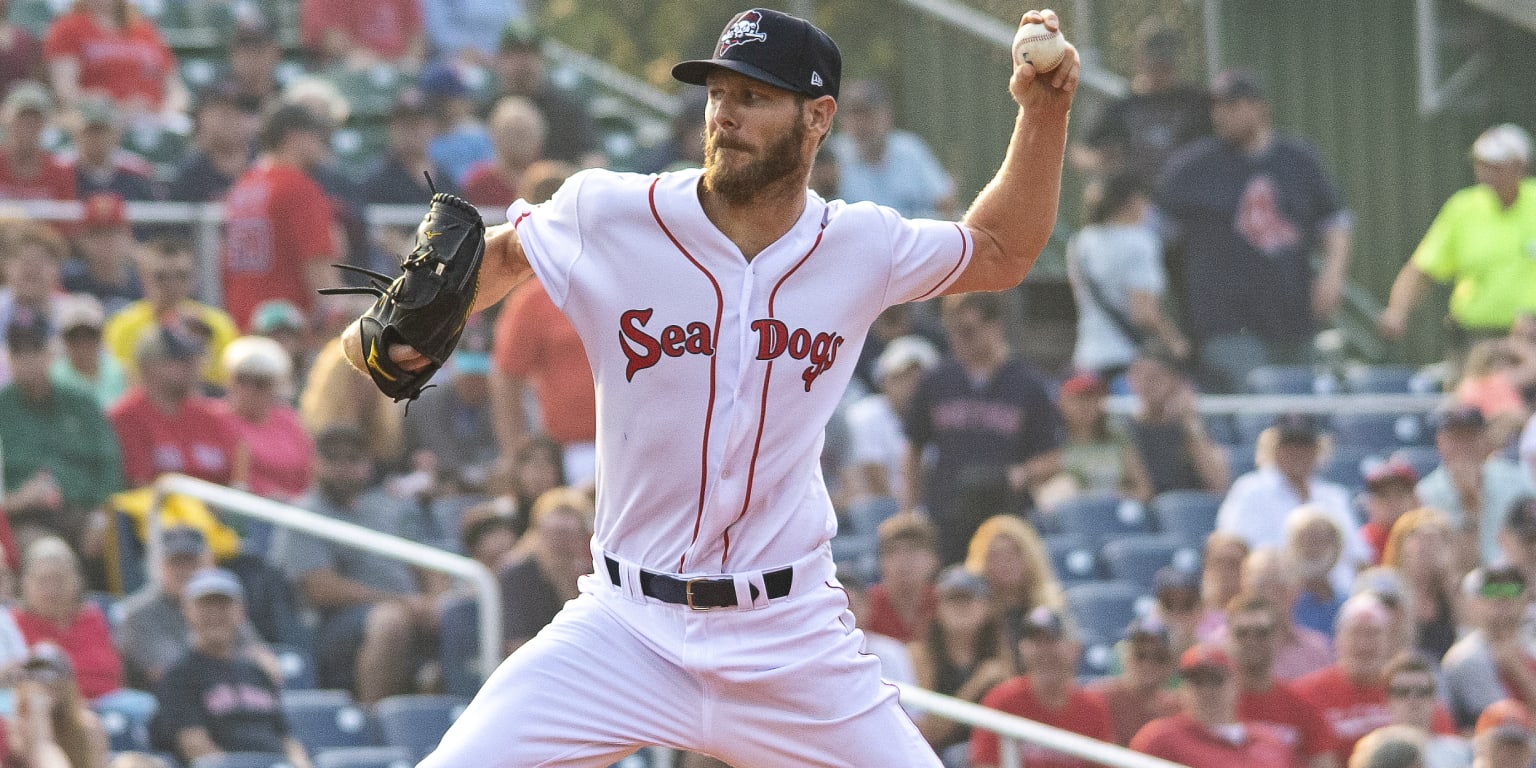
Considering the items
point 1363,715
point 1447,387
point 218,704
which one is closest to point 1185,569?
point 1363,715

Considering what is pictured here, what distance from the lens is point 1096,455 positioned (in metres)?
10.7

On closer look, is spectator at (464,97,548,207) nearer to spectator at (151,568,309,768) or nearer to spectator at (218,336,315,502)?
spectator at (218,336,315,502)

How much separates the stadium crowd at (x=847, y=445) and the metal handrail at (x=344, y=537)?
0.42ft

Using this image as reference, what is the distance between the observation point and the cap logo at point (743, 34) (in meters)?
4.46

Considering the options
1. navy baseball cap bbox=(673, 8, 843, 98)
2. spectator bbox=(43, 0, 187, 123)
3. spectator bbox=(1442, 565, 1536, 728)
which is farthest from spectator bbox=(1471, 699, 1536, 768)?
spectator bbox=(43, 0, 187, 123)

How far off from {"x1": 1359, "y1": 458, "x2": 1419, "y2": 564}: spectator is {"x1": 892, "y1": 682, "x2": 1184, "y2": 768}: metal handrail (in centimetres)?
279

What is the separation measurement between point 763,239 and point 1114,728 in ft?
13.2

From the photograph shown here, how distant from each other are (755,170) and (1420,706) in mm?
4578

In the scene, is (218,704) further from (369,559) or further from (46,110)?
(46,110)

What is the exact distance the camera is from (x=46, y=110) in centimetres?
1090

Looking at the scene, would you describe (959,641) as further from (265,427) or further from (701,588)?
(701,588)

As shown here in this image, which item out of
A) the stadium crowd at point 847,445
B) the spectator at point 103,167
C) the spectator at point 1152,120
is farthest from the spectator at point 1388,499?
the spectator at point 103,167

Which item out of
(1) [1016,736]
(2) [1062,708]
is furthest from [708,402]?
(2) [1062,708]

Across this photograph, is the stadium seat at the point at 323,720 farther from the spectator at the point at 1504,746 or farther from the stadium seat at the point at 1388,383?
the stadium seat at the point at 1388,383
